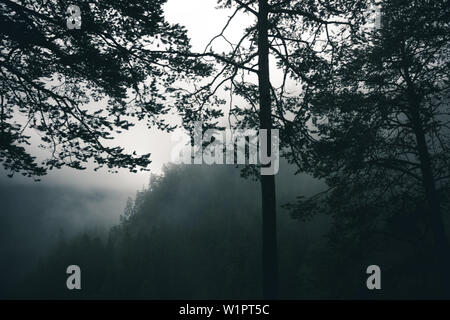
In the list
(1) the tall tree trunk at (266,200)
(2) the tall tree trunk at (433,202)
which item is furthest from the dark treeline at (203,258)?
(1) the tall tree trunk at (266,200)

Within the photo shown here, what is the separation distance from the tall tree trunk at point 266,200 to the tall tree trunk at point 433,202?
212 inches

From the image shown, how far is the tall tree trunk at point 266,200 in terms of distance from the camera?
5965 millimetres

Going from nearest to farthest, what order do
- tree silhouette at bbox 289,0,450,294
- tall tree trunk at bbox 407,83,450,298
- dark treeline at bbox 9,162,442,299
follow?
tree silhouette at bbox 289,0,450,294 → tall tree trunk at bbox 407,83,450,298 → dark treeline at bbox 9,162,442,299

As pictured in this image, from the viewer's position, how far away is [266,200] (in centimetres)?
623

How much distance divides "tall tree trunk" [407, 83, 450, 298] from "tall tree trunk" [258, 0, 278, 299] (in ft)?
17.7

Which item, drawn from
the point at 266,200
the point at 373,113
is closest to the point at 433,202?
the point at 373,113

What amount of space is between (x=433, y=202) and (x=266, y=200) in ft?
19.2

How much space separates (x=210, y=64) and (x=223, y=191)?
11573 cm

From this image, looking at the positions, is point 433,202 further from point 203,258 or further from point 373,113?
point 203,258

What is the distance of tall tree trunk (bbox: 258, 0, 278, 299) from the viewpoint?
5965 millimetres

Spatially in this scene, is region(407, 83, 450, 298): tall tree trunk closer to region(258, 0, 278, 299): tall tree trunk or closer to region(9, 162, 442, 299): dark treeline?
region(258, 0, 278, 299): tall tree trunk

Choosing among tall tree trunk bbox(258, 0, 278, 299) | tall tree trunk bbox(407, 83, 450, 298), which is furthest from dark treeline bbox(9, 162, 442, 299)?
tall tree trunk bbox(258, 0, 278, 299)

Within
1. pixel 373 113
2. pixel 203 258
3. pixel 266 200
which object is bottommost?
pixel 203 258

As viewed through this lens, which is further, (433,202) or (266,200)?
(433,202)
